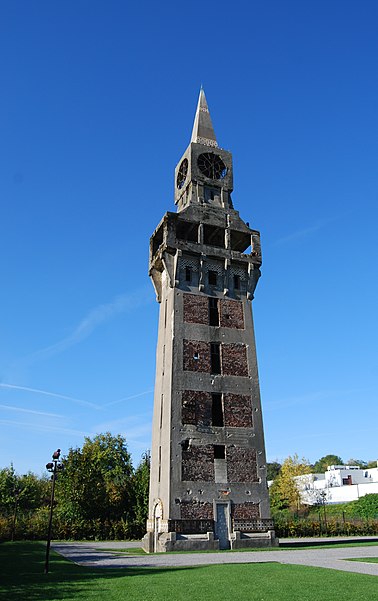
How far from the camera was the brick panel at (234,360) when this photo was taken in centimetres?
3334

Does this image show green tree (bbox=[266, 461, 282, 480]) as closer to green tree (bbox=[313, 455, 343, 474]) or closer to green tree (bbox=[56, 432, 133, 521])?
green tree (bbox=[313, 455, 343, 474])

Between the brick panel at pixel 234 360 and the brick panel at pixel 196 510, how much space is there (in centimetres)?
852

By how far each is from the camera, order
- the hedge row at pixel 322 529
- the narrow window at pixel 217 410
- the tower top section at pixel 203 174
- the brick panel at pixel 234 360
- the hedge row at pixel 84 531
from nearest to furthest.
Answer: the narrow window at pixel 217 410, the brick panel at pixel 234 360, the tower top section at pixel 203 174, the hedge row at pixel 322 529, the hedge row at pixel 84 531


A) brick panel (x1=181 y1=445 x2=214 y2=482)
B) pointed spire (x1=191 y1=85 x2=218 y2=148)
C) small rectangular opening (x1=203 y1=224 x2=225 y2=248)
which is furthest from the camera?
pointed spire (x1=191 y1=85 x2=218 y2=148)

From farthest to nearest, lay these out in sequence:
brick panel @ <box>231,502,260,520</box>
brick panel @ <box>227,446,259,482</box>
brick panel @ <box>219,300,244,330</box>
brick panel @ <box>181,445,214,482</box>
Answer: brick panel @ <box>219,300,244,330</box>, brick panel @ <box>227,446,259,482</box>, brick panel @ <box>231,502,260,520</box>, brick panel @ <box>181,445,214,482</box>

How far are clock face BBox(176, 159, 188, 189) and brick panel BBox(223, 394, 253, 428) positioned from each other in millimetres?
19344

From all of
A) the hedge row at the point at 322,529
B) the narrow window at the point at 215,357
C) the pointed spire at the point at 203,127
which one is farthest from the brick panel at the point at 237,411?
the pointed spire at the point at 203,127

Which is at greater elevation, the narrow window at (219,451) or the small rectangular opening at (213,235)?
the small rectangular opening at (213,235)

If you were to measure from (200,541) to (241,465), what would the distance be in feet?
17.3

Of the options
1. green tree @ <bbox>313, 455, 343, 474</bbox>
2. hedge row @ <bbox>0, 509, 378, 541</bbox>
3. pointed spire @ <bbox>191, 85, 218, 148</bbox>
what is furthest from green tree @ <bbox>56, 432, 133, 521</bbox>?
green tree @ <bbox>313, 455, 343, 474</bbox>

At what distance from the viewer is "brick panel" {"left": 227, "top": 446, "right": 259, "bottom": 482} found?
30492 mm

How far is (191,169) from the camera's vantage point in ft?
129

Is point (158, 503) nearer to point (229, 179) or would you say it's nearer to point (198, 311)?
point (198, 311)

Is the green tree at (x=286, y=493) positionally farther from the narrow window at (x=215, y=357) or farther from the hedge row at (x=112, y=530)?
the narrow window at (x=215, y=357)
